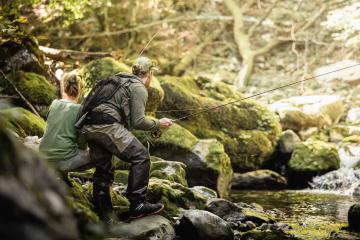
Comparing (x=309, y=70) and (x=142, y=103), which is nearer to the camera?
(x=142, y=103)

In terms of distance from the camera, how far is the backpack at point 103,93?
180 inches

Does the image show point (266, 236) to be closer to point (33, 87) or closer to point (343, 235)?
point (343, 235)

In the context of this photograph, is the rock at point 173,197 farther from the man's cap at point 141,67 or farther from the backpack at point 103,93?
the man's cap at point 141,67

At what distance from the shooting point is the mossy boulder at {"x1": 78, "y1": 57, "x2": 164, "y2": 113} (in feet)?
34.1

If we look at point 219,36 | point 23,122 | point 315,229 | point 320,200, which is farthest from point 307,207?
point 219,36

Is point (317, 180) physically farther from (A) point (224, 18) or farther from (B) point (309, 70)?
(A) point (224, 18)

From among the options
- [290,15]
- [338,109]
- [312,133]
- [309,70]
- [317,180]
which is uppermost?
[290,15]

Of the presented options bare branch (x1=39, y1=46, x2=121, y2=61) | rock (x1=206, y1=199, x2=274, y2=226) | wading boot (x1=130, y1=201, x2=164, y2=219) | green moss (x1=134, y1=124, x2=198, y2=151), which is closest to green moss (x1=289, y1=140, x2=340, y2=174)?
green moss (x1=134, y1=124, x2=198, y2=151)

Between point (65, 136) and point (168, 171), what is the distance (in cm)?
367

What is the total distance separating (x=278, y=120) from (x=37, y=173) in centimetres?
1253

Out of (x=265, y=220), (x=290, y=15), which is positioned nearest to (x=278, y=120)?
(x=265, y=220)

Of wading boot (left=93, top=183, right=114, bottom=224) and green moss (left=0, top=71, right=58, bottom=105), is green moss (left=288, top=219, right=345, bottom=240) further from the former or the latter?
green moss (left=0, top=71, right=58, bottom=105)

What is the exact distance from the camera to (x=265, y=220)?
6629 millimetres

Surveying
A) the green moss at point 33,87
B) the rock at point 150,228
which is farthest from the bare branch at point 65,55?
the rock at point 150,228
